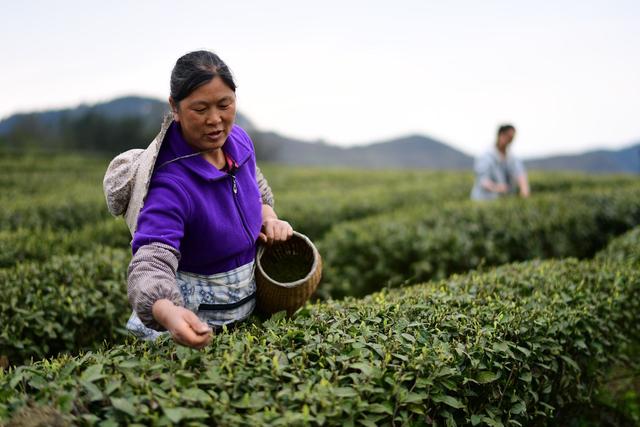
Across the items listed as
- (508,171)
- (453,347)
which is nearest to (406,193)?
(508,171)

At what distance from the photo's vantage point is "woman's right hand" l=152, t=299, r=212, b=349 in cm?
177

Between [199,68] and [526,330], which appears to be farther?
[526,330]

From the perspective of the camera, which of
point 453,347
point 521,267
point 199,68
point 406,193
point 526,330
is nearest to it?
point 199,68

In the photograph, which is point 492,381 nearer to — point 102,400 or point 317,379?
point 317,379

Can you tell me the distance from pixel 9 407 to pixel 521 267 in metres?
3.47

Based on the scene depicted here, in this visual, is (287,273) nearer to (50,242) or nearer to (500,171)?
(50,242)

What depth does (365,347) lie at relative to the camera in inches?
87.0

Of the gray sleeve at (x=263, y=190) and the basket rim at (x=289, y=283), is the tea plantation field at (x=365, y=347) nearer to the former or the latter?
the basket rim at (x=289, y=283)

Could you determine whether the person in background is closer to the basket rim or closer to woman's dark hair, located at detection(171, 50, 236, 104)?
the basket rim

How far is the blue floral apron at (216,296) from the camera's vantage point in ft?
7.64

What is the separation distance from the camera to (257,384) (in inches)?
73.5

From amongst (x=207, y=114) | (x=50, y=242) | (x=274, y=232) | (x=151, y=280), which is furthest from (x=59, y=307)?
(x=50, y=242)

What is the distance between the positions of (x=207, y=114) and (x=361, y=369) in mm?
1124

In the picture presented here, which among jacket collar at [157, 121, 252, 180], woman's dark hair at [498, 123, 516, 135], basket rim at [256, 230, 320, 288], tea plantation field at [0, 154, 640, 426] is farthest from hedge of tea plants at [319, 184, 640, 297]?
jacket collar at [157, 121, 252, 180]
